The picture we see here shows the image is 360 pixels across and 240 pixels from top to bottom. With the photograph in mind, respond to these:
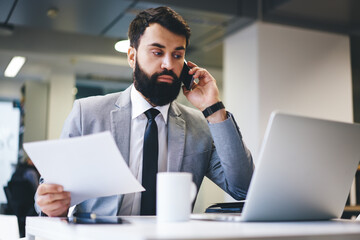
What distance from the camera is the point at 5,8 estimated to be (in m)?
3.59

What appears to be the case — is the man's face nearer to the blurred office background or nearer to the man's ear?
the man's ear

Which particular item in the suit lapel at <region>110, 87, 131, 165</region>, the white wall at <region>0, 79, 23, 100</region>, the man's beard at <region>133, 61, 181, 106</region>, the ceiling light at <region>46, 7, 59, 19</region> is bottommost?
the suit lapel at <region>110, 87, 131, 165</region>

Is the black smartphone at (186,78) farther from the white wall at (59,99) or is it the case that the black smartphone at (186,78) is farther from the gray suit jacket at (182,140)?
the white wall at (59,99)

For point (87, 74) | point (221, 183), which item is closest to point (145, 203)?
point (221, 183)

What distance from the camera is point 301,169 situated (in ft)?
3.21

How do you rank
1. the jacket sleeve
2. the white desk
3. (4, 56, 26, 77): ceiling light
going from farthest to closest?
(4, 56, 26, 77): ceiling light, the jacket sleeve, the white desk

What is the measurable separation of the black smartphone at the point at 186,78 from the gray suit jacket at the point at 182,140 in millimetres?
110

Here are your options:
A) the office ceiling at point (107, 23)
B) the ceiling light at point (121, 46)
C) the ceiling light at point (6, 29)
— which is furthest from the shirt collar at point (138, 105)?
the ceiling light at point (121, 46)

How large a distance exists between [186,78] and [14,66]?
3.40 metres

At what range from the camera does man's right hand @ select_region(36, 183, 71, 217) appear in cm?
112

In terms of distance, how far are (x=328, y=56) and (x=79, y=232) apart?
3.72m

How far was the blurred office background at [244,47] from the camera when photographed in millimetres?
3746

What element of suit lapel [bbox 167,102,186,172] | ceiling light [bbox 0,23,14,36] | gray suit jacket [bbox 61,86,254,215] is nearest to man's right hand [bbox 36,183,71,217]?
gray suit jacket [bbox 61,86,254,215]

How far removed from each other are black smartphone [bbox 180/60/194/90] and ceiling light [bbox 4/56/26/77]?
329cm
